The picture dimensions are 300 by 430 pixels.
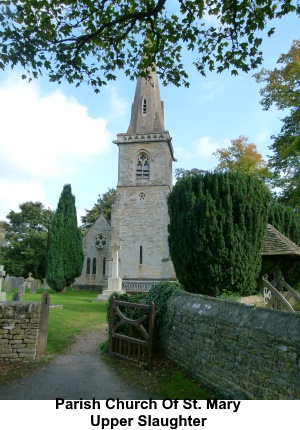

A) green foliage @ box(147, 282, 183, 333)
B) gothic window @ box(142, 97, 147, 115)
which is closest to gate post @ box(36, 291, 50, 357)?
green foliage @ box(147, 282, 183, 333)

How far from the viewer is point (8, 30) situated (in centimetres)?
534

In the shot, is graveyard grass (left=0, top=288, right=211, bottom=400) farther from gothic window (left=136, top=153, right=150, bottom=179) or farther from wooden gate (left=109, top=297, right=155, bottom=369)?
gothic window (left=136, top=153, right=150, bottom=179)

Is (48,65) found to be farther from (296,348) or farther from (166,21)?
(296,348)

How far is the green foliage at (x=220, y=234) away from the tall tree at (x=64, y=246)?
17.5 m

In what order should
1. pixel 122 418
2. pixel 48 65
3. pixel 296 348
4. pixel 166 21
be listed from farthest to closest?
pixel 166 21 → pixel 48 65 → pixel 122 418 → pixel 296 348

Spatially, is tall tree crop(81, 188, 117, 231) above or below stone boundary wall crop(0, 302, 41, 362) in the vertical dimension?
above

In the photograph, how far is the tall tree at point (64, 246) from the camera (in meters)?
26.6

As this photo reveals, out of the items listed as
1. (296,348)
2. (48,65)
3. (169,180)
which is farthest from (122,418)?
(169,180)

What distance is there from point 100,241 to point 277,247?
2399 centimetres

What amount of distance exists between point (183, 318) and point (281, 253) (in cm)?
643

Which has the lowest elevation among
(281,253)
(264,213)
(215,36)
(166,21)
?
(281,253)

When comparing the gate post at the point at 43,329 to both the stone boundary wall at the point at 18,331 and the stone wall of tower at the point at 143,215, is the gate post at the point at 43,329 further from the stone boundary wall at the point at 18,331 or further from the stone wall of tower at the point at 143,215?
the stone wall of tower at the point at 143,215

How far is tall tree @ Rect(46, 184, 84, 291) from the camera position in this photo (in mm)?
26609

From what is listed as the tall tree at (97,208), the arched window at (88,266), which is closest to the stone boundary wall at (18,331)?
the arched window at (88,266)
